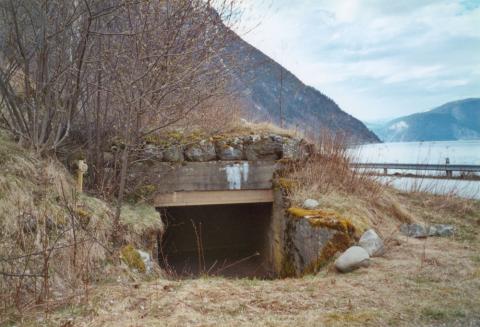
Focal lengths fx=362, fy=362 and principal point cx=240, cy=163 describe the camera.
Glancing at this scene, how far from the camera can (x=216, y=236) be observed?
804cm

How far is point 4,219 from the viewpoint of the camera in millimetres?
3039

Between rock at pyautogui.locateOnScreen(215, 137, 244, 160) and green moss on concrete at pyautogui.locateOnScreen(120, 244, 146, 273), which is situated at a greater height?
rock at pyautogui.locateOnScreen(215, 137, 244, 160)

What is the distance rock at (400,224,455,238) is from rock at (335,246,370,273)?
139cm

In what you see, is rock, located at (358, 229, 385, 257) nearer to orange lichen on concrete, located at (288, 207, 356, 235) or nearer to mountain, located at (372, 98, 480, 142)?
orange lichen on concrete, located at (288, 207, 356, 235)

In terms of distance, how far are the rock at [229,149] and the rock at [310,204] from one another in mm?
1404

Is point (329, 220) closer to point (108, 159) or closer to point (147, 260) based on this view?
point (147, 260)

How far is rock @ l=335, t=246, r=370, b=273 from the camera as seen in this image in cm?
379

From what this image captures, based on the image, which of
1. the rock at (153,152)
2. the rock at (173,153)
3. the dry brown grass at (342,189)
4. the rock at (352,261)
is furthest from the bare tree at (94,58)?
the rock at (352,261)

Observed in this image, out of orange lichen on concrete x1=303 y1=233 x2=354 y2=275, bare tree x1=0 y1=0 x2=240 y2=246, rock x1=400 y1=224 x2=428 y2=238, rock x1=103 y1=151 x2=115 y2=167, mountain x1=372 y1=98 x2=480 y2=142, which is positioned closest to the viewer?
bare tree x1=0 y1=0 x2=240 y2=246

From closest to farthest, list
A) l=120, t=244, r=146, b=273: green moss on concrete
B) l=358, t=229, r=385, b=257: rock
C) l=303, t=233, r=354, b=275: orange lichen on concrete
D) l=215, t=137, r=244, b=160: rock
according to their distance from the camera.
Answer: l=120, t=244, r=146, b=273: green moss on concrete
l=358, t=229, r=385, b=257: rock
l=303, t=233, r=354, b=275: orange lichen on concrete
l=215, t=137, r=244, b=160: rock

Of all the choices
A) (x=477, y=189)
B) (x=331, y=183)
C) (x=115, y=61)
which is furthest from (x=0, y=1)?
(x=477, y=189)

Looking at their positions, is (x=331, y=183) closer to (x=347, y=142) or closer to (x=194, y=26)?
(x=347, y=142)

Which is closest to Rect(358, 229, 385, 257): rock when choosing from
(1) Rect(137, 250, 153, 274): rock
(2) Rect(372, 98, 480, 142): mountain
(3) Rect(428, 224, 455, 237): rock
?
(3) Rect(428, 224, 455, 237): rock

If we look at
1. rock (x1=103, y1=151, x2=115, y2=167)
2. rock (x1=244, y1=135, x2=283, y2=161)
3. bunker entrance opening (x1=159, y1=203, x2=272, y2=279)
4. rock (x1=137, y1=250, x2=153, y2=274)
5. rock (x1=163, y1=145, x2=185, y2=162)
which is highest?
rock (x1=244, y1=135, x2=283, y2=161)
